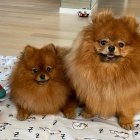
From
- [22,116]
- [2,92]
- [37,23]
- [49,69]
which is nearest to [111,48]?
[49,69]

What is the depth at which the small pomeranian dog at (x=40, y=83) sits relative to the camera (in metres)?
1.42

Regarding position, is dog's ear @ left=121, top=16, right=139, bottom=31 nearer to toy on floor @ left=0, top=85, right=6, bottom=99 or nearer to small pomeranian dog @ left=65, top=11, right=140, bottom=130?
small pomeranian dog @ left=65, top=11, right=140, bottom=130

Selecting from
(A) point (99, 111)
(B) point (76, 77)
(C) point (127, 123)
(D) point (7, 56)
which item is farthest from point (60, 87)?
(D) point (7, 56)

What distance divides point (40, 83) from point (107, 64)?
1.15ft

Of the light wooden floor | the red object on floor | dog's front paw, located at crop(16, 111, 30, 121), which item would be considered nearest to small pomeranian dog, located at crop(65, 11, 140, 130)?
dog's front paw, located at crop(16, 111, 30, 121)

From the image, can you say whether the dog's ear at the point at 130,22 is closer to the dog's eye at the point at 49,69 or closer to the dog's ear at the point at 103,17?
the dog's ear at the point at 103,17

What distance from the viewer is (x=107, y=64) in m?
1.35

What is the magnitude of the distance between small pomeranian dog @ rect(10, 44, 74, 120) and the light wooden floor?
942mm

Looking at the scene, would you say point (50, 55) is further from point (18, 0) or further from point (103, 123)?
point (18, 0)

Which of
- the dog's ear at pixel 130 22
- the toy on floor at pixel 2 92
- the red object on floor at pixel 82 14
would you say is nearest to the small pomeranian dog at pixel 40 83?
the toy on floor at pixel 2 92

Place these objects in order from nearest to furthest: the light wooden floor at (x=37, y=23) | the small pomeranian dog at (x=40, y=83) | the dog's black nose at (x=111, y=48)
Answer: the dog's black nose at (x=111, y=48)
the small pomeranian dog at (x=40, y=83)
the light wooden floor at (x=37, y=23)

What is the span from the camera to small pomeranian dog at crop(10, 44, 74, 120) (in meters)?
1.42

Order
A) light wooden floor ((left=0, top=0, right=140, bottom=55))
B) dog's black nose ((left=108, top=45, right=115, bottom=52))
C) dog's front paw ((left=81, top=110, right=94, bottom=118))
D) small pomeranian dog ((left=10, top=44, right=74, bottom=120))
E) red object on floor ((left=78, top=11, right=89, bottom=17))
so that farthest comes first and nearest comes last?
red object on floor ((left=78, top=11, right=89, bottom=17))
light wooden floor ((left=0, top=0, right=140, bottom=55))
dog's front paw ((left=81, top=110, right=94, bottom=118))
small pomeranian dog ((left=10, top=44, right=74, bottom=120))
dog's black nose ((left=108, top=45, right=115, bottom=52))

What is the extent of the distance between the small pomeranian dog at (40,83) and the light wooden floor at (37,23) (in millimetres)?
942
